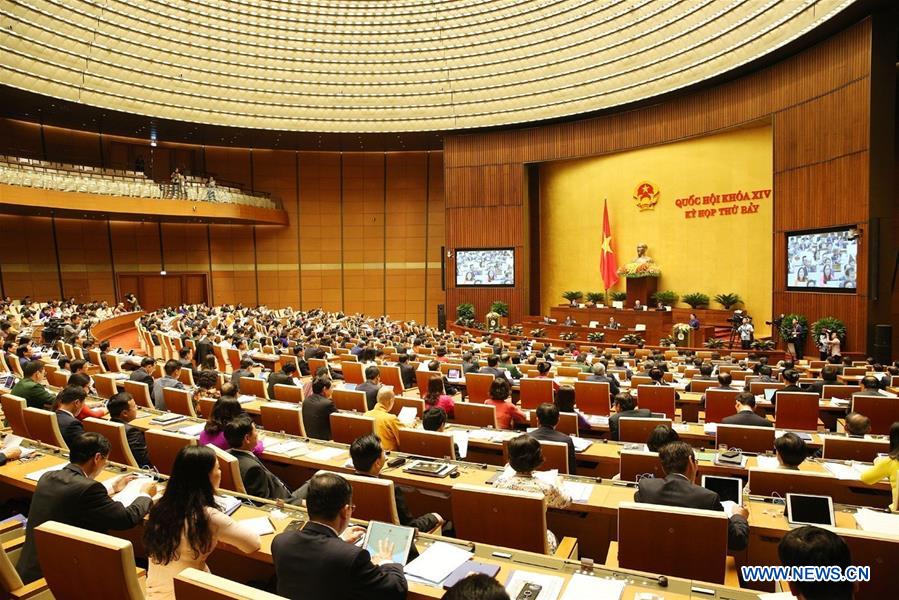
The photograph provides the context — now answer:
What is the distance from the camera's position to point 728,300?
1872cm

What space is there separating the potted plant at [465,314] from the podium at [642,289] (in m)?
5.89

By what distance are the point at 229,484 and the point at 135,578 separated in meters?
1.65

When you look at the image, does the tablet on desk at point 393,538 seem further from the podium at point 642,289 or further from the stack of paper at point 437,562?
the podium at point 642,289

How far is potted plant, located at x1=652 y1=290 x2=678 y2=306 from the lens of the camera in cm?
2006

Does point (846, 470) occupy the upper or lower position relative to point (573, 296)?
lower

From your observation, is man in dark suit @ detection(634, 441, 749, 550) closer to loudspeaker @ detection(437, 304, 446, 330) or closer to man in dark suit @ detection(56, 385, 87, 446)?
man in dark suit @ detection(56, 385, 87, 446)

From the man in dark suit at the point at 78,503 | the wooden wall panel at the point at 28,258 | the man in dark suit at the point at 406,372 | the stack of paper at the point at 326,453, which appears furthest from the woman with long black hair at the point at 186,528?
the wooden wall panel at the point at 28,258

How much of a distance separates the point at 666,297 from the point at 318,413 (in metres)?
16.5

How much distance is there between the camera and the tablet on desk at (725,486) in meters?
3.57

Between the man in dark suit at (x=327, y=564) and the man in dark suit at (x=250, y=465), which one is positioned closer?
the man in dark suit at (x=327, y=564)

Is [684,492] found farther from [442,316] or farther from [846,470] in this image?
[442,316]

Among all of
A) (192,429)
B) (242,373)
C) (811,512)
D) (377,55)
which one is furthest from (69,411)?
(377,55)

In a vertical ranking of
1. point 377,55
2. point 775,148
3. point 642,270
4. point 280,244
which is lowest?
point 642,270

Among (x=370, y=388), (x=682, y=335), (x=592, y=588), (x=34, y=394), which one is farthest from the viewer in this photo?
(x=682, y=335)
